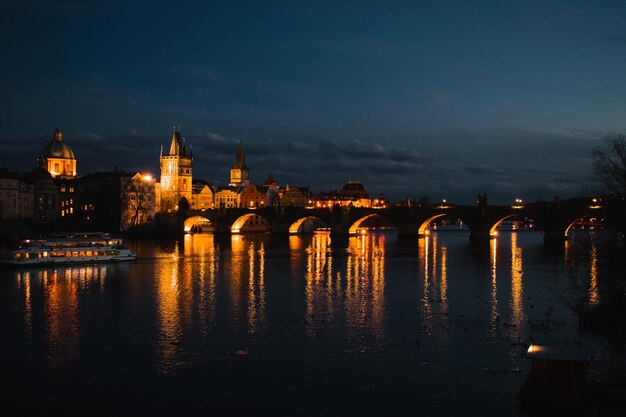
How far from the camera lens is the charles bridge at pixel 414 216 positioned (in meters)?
111

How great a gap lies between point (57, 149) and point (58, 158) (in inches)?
101

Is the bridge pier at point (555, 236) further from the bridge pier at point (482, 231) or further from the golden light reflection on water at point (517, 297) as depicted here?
the golden light reflection on water at point (517, 297)

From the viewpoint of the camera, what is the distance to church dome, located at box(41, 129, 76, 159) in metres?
179

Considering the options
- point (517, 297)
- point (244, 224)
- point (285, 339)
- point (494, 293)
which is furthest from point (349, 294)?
point (244, 224)

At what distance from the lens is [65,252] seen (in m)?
71.2

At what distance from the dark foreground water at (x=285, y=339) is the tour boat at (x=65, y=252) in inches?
282

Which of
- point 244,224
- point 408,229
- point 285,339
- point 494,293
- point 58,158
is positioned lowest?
point 285,339

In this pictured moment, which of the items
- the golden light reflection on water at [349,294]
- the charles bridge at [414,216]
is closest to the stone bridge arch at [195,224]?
the charles bridge at [414,216]

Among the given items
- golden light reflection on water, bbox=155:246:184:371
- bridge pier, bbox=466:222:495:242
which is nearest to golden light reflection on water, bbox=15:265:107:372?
golden light reflection on water, bbox=155:246:184:371

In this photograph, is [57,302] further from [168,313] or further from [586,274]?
[586,274]

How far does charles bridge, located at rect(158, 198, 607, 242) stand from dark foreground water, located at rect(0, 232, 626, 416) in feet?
160

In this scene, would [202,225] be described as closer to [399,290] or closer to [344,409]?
[399,290]

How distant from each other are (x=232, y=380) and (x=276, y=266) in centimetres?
4396

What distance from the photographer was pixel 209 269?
223 ft
